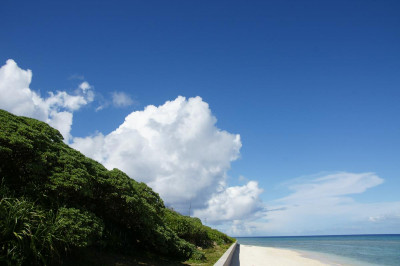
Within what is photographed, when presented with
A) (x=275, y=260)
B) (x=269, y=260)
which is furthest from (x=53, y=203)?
(x=275, y=260)

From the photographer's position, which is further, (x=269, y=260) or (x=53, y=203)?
(x=269, y=260)

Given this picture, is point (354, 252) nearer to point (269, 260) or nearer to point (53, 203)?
point (269, 260)

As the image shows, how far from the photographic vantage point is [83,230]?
654 cm

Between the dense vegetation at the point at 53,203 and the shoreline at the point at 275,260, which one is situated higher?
the dense vegetation at the point at 53,203

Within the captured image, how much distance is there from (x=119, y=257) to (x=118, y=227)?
3.58 ft

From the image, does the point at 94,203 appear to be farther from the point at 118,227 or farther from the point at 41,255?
the point at 41,255

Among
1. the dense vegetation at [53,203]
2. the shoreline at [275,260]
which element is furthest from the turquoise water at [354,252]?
the dense vegetation at [53,203]

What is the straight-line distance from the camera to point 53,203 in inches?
274

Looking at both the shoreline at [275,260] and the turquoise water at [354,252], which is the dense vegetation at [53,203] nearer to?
the shoreline at [275,260]

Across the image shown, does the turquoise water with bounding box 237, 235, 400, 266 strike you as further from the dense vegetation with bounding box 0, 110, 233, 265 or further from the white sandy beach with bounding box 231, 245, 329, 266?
the dense vegetation with bounding box 0, 110, 233, 265

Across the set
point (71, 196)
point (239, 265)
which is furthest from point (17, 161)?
point (239, 265)

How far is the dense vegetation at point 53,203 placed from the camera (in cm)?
586

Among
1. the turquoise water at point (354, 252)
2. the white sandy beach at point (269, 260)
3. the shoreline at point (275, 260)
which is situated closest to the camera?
the white sandy beach at point (269, 260)

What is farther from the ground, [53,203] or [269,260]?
[53,203]
